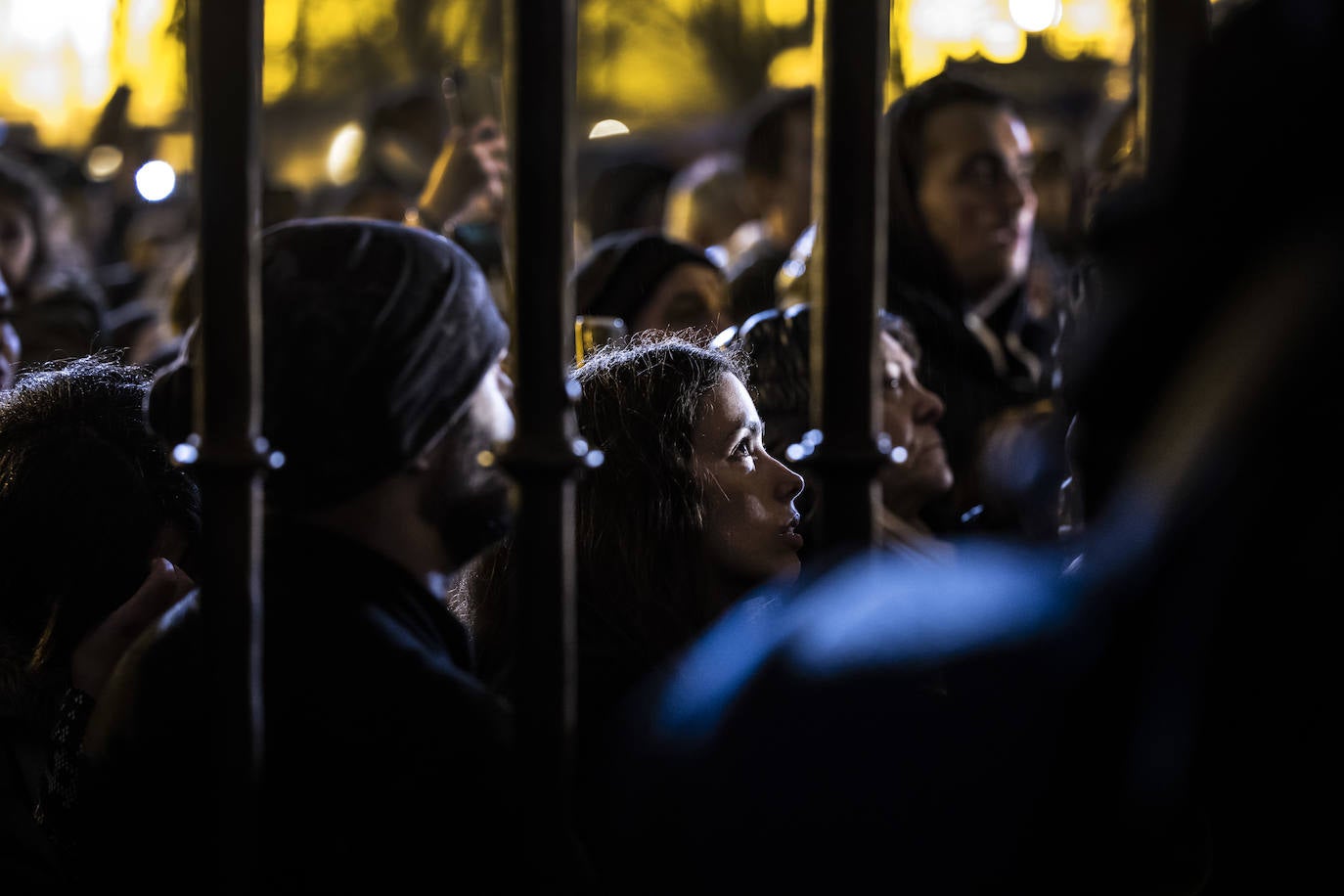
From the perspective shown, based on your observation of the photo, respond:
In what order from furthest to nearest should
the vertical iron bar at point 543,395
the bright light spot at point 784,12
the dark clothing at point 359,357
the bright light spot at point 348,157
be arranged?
the bright light spot at point 784,12
the bright light spot at point 348,157
the dark clothing at point 359,357
the vertical iron bar at point 543,395

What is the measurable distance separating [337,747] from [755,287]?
9.44ft

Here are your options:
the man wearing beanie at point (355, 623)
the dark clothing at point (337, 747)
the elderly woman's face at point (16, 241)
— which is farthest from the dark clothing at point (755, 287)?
the dark clothing at point (337, 747)

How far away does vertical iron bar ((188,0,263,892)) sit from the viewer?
1360 mm

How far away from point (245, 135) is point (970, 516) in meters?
1.98

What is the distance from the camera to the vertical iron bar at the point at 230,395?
1.36 m

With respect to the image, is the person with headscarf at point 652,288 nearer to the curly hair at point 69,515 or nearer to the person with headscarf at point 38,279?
the person with headscarf at point 38,279

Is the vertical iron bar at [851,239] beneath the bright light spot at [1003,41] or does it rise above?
beneath

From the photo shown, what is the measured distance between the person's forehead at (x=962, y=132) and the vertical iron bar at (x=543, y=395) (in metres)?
2.64

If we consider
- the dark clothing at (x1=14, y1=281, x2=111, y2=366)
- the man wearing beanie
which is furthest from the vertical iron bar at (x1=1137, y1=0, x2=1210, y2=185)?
the dark clothing at (x1=14, y1=281, x2=111, y2=366)

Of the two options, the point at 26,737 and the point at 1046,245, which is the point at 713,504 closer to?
the point at 26,737

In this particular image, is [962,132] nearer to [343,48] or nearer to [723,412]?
[723,412]

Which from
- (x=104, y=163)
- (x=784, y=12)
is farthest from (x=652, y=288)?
(x=784, y=12)

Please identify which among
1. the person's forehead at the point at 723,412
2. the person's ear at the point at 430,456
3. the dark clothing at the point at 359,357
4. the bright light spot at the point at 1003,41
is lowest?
the person's forehead at the point at 723,412

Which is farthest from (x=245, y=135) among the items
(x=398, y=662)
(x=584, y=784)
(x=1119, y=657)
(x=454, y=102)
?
(x=454, y=102)
